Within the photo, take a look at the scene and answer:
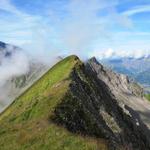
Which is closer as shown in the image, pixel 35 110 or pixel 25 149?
pixel 25 149

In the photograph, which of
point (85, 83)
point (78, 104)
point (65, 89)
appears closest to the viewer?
point (78, 104)

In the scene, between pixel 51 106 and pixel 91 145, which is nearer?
pixel 91 145

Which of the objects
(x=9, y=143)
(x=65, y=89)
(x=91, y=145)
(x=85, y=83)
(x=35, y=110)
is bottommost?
(x=91, y=145)

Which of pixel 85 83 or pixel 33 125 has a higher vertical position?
pixel 85 83

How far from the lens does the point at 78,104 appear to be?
69.8m

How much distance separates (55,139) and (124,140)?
4589 centimetres

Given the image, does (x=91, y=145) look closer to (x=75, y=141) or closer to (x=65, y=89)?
(x=75, y=141)

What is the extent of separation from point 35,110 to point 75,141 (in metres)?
18.1

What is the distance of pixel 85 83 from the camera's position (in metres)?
106

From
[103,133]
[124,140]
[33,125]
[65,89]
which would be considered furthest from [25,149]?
[124,140]

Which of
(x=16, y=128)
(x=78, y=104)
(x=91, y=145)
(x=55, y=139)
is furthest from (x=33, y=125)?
(x=78, y=104)

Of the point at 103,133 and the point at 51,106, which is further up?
the point at 51,106

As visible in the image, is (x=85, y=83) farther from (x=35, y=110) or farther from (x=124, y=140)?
(x=35, y=110)

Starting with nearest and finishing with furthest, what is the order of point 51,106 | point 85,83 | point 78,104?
1. point 51,106
2. point 78,104
3. point 85,83
